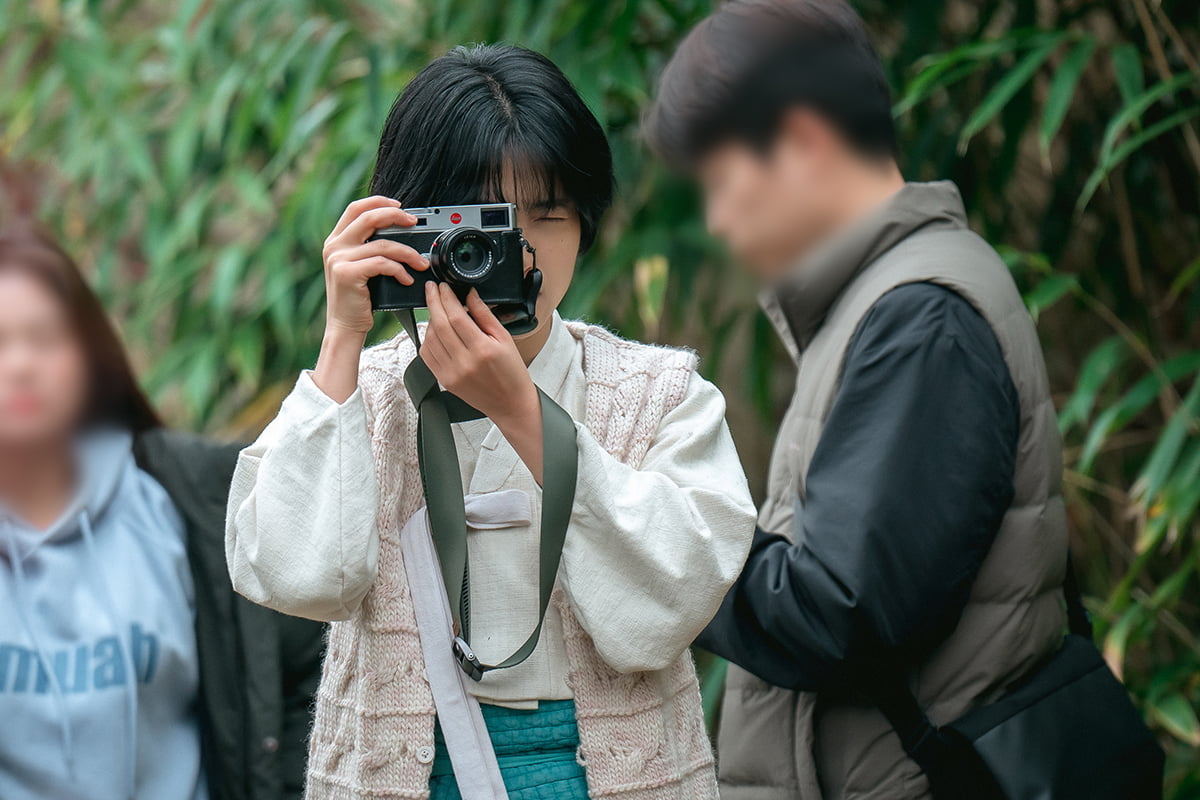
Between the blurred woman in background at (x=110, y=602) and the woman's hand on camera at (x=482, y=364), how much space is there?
0.51 meters

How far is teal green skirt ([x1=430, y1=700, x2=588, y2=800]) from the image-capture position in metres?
0.89

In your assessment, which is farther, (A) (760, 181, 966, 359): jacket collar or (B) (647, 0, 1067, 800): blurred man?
(A) (760, 181, 966, 359): jacket collar

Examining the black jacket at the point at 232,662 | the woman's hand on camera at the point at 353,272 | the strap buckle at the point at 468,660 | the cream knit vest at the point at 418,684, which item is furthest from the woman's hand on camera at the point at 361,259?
the black jacket at the point at 232,662

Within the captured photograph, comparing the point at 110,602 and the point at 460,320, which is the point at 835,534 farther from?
the point at 110,602

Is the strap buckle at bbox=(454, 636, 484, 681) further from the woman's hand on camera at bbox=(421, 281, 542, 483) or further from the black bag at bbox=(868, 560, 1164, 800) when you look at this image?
the black bag at bbox=(868, 560, 1164, 800)

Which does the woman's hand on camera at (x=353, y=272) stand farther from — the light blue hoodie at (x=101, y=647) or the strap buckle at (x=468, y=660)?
the light blue hoodie at (x=101, y=647)

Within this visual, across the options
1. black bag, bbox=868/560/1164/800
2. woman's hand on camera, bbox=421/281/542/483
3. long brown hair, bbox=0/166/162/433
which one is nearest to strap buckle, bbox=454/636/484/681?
woman's hand on camera, bbox=421/281/542/483

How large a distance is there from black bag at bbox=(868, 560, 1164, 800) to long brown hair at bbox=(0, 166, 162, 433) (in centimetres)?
82

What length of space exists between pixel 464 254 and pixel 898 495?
1.31ft

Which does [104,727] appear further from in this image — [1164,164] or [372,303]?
[1164,164]

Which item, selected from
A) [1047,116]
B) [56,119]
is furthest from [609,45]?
[56,119]

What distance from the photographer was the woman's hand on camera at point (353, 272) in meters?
0.85

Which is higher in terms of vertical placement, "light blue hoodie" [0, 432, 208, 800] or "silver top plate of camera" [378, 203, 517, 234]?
"silver top plate of camera" [378, 203, 517, 234]

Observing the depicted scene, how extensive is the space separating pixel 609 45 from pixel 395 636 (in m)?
1.39
